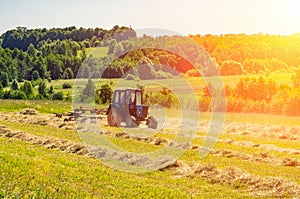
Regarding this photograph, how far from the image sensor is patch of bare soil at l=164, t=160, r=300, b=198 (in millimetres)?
A: 14502

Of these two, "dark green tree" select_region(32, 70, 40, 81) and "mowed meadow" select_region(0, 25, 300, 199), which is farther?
"dark green tree" select_region(32, 70, 40, 81)

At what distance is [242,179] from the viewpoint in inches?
633

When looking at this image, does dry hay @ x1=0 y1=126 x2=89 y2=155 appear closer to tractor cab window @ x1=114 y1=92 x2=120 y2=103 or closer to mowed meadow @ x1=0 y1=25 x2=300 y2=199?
mowed meadow @ x1=0 y1=25 x2=300 y2=199

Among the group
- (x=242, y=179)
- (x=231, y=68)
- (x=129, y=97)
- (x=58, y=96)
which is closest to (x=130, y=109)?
(x=129, y=97)

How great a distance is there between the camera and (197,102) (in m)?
56.5

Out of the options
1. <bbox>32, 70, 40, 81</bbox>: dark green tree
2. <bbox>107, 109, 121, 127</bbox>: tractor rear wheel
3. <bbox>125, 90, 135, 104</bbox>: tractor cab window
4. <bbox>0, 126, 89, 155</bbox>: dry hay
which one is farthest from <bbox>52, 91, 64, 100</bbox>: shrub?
<bbox>0, 126, 89, 155</bbox>: dry hay

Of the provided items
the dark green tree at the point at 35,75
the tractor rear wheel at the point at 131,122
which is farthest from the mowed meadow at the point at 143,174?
the dark green tree at the point at 35,75

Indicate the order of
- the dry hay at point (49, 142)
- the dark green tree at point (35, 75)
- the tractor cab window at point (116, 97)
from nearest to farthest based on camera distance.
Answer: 1. the dry hay at point (49, 142)
2. the tractor cab window at point (116, 97)
3. the dark green tree at point (35, 75)

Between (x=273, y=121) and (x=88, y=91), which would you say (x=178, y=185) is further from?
(x=88, y=91)

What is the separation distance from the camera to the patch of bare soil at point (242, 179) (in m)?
14.5

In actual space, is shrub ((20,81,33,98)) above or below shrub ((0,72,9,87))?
below

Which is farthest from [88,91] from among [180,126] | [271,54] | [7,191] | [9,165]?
[7,191]

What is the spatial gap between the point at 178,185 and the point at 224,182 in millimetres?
1849

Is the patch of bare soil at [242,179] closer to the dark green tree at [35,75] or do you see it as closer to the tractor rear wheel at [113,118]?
the tractor rear wheel at [113,118]
